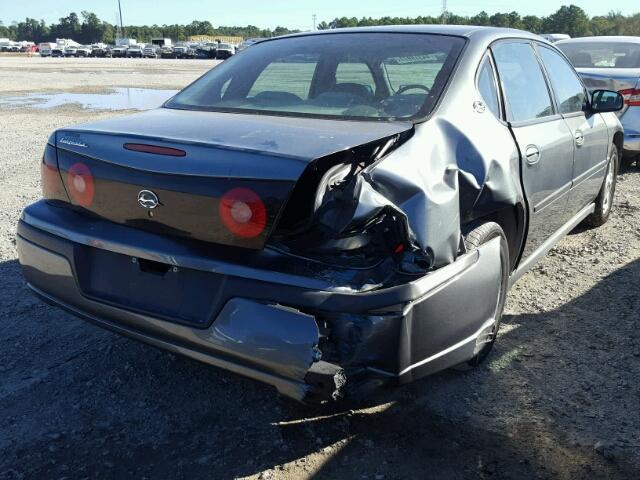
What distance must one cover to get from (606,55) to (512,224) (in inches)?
261

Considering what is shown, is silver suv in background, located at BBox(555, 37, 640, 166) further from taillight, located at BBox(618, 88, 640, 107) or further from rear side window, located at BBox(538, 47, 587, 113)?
rear side window, located at BBox(538, 47, 587, 113)

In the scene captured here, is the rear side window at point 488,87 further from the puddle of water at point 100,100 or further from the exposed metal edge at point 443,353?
the puddle of water at point 100,100

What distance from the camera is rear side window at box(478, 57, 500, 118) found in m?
3.12

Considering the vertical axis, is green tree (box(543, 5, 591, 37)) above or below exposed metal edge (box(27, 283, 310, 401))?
above

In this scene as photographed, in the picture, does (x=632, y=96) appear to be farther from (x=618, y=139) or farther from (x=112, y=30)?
(x=112, y=30)

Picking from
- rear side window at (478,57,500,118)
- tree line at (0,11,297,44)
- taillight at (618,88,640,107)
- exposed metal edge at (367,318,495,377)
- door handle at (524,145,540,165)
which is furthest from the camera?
tree line at (0,11,297,44)

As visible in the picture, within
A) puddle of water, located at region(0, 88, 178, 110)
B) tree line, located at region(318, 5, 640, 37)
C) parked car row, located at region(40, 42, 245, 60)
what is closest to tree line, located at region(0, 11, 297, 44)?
parked car row, located at region(40, 42, 245, 60)

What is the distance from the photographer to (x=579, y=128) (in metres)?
4.21

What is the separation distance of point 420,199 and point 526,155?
119cm

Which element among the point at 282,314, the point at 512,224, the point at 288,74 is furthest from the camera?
the point at 288,74

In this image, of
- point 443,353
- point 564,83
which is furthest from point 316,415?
point 564,83

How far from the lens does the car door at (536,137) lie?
332cm

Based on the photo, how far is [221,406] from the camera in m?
2.88

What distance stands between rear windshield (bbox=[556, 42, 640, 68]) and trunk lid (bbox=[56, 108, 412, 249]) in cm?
702
